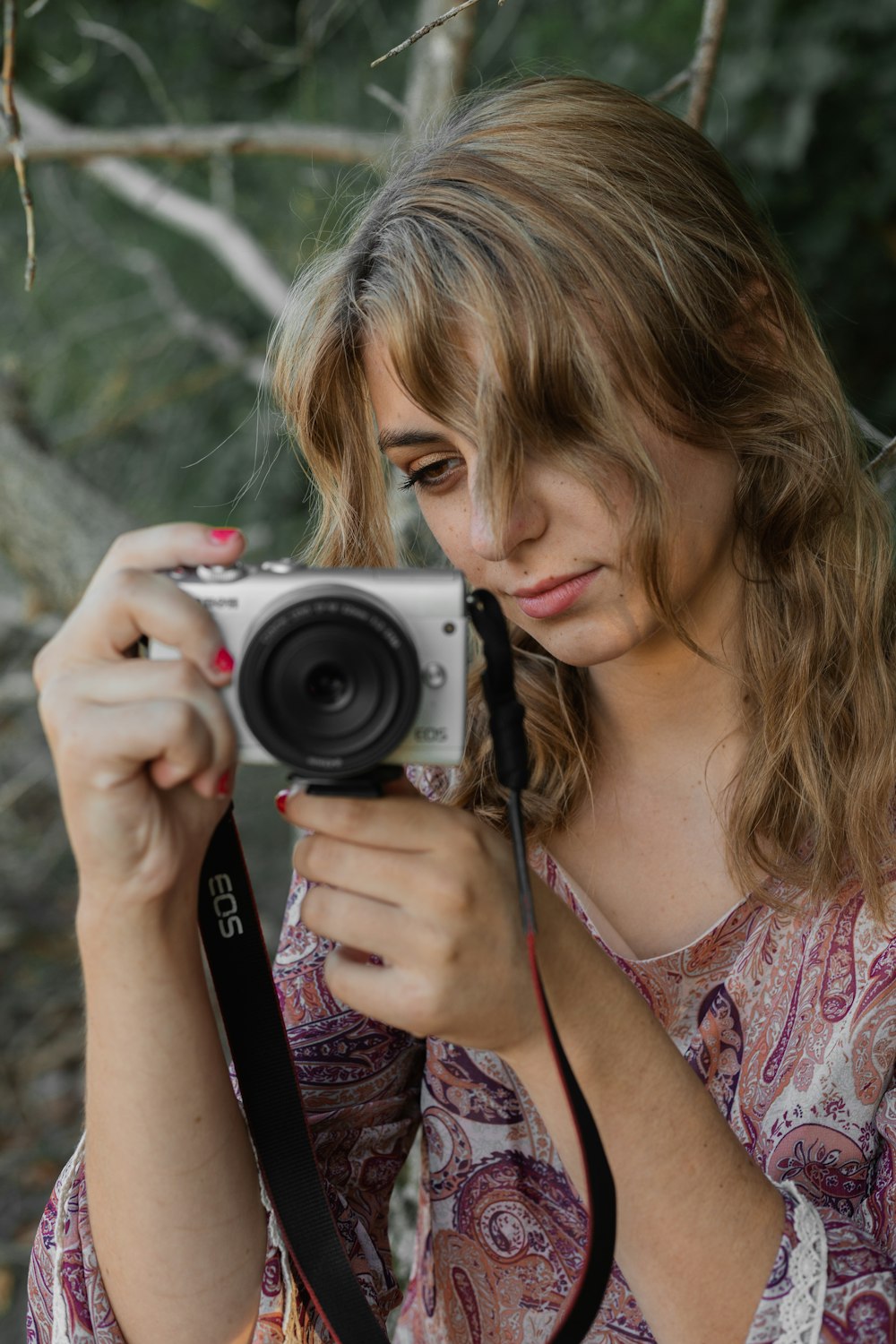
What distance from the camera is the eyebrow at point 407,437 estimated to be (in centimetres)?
127

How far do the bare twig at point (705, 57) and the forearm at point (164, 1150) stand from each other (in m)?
1.28

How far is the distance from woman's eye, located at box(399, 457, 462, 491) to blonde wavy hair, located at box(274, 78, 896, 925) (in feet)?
0.23

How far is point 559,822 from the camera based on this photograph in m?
1.48

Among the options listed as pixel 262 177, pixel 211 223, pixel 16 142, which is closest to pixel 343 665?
pixel 16 142


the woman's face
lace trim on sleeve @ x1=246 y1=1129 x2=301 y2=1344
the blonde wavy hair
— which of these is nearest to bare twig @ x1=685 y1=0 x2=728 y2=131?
the blonde wavy hair

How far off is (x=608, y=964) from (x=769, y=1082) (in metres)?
0.41

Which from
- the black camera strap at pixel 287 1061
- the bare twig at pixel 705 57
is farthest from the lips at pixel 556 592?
the bare twig at pixel 705 57

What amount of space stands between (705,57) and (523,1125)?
1.44m

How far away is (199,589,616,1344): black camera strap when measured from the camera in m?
1.01

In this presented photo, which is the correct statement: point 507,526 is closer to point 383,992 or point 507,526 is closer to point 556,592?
point 556,592

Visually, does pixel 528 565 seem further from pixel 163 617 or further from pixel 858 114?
pixel 858 114

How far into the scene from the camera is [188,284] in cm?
438

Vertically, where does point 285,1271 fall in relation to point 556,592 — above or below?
below

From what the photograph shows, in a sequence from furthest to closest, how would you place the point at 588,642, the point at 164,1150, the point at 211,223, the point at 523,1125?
the point at 211,223
the point at 523,1125
the point at 588,642
the point at 164,1150
